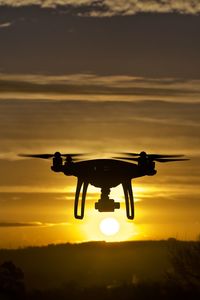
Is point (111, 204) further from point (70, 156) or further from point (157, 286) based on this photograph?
point (157, 286)

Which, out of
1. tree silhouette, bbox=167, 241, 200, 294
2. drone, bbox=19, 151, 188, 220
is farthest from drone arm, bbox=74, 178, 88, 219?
tree silhouette, bbox=167, 241, 200, 294

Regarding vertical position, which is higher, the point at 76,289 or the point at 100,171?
the point at 76,289

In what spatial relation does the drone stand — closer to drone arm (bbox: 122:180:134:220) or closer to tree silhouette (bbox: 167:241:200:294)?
drone arm (bbox: 122:180:134:220)

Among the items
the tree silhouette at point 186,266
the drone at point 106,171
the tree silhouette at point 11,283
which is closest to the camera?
the drone at point 106,171

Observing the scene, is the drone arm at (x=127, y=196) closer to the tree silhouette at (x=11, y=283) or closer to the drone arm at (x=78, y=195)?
the drone arm at (x=78, y=195)

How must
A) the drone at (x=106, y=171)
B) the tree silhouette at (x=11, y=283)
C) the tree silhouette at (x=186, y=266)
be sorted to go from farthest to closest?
the tree silhouette at (x=11, y=283) → the tree silhouette at (x=186, y=266) → the drone at (x=106, y=171)

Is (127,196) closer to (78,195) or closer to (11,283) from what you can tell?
(78,195)

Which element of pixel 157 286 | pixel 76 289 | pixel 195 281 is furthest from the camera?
pixel 76 289

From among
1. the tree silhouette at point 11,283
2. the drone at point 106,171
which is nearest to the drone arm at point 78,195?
the drone at point 106,171

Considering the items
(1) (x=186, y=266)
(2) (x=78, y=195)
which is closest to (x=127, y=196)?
(2) (x=78, y=195)

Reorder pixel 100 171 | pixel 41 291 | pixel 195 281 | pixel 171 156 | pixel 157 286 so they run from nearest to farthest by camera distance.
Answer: pixel 100 171
pixel 171 156
pixel 195 281
pixel 157 286
pixel 41 291

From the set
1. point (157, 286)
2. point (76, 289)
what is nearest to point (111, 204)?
point (157, 286)
